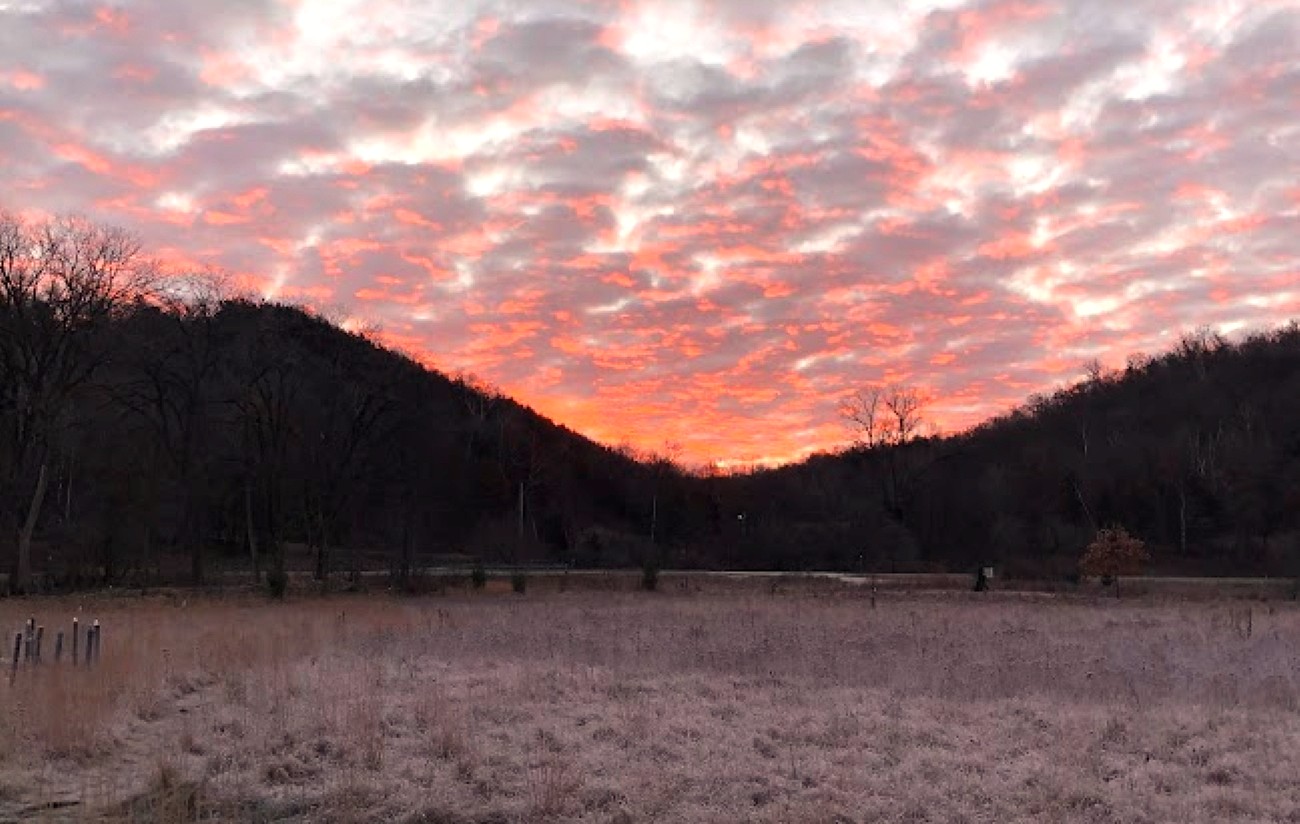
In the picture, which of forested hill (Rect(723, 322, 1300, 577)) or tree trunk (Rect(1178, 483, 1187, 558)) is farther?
tree trunk (Rect(1178, 483, 1187, 558))

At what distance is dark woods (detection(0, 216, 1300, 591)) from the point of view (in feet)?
146

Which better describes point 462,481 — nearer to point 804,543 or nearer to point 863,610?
point 804,543

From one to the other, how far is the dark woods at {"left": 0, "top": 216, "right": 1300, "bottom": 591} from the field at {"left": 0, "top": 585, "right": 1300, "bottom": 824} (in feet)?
85.1

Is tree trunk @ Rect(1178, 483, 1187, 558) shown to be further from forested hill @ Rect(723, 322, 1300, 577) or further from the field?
the field

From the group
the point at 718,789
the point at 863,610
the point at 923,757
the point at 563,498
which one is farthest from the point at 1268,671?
the point at 563,498

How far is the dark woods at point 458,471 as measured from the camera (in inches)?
1750

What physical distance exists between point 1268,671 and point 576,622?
17.2 meters

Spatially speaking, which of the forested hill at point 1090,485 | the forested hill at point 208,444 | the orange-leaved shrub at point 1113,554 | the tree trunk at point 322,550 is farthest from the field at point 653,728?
the forested hill at point 1090,485

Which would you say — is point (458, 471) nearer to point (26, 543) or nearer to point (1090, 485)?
point (26, 543)

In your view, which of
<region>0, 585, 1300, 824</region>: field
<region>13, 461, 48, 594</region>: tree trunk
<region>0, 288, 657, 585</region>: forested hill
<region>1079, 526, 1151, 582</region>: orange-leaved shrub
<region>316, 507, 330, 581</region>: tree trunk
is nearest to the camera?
<region>0, 585, 1300, 824</region>: field

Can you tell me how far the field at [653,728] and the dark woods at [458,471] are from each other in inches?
1021

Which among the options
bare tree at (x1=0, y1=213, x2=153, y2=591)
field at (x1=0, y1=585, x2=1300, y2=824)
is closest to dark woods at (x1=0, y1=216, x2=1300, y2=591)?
bare tree at (x1=0, y1=213, x2=153, y2=591)

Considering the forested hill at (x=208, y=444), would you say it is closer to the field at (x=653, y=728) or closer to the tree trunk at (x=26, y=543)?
the tree trunk at (x=26, y=543)

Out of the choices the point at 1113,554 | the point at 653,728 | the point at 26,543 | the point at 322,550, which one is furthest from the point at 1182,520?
the point at 653,728
